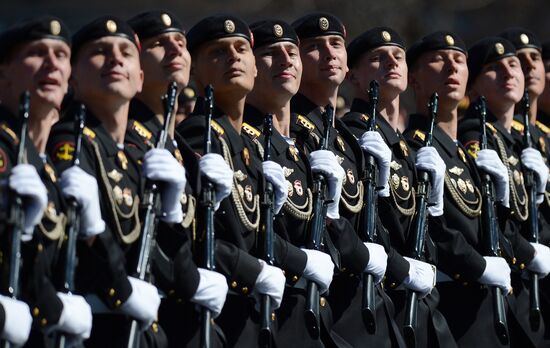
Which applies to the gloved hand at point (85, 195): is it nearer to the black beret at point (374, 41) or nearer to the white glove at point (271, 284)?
the white glove at point (271, 284)

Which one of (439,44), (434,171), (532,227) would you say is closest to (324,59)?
(434,171)

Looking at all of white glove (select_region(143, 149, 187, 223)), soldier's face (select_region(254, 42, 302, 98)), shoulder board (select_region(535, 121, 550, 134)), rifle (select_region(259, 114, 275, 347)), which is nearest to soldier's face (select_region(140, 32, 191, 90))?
white glove (select_region(143, 149, 187, 223))

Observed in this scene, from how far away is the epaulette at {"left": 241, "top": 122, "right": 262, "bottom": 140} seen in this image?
38.9 ft

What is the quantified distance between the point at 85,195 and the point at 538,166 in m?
4.76

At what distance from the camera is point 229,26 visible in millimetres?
11578

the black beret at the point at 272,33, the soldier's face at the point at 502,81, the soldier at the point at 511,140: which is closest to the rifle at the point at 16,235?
the black beret at the point at 272,33

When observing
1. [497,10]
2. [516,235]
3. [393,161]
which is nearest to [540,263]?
[516,235]

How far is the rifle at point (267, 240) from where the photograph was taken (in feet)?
36.3

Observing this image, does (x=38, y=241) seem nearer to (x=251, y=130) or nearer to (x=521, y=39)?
(x=251, y=130)

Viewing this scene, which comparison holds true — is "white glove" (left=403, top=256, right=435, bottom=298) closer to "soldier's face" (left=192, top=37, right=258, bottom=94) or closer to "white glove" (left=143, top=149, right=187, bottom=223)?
"soldier's face" (left=192, top=37, right=258, bottom=94)

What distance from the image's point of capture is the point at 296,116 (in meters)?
12.4

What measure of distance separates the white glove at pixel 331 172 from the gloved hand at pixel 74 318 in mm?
2649

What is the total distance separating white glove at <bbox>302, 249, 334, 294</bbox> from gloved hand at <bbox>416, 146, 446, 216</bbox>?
1.32 meters

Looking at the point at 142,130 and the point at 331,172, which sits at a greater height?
the point at 142,130
